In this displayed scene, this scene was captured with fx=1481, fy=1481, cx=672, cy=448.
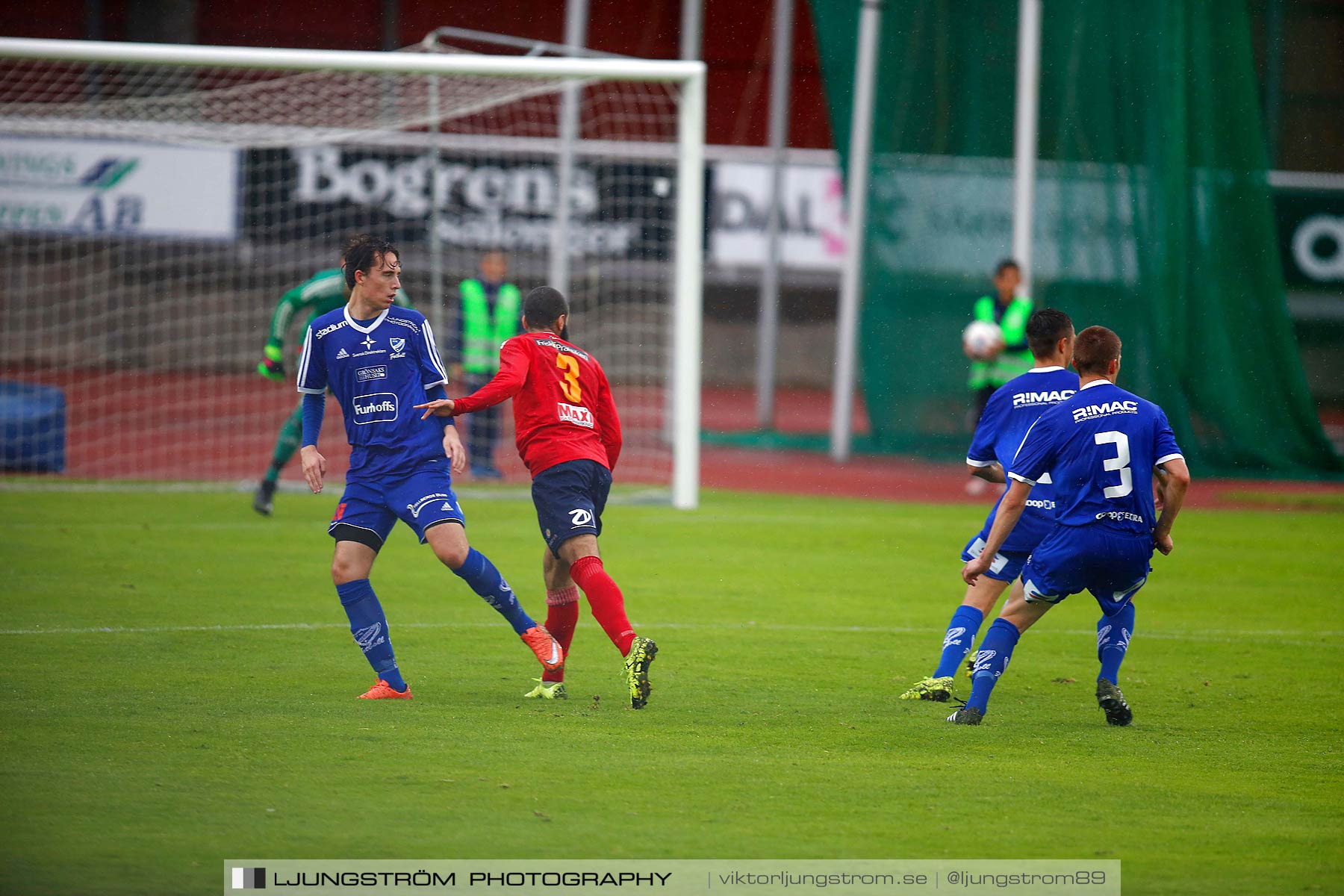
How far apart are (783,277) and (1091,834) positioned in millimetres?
20919

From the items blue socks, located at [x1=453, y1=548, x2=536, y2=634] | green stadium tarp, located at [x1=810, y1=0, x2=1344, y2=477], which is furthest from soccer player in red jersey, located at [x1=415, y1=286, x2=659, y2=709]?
green stadium tarp, located at [x1=810, y1=0, x2=1344, y2=477]

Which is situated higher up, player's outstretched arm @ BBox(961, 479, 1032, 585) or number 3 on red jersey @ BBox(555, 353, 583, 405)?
number 3 on red jersey @ BBox(555, 353, 583, 405)

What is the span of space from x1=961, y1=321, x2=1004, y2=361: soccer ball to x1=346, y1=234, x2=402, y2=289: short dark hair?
26.0 ft

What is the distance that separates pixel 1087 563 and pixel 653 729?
1712mm

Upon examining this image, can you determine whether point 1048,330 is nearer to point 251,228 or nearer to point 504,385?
point 504,385

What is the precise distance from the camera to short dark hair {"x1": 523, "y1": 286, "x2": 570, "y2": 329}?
5980 millimetres

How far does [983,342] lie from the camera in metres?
12.9

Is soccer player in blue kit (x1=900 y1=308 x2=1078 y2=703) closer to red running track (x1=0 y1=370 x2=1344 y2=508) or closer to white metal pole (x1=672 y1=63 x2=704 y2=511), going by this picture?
white metal pole (x1=672 y1=63 x2=704 y2=511)

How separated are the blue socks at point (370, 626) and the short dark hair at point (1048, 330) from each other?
2836 millimetres

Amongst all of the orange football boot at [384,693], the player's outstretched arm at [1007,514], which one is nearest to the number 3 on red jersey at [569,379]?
the orange football boot at [384,693]

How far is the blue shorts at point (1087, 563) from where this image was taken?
17.9 ft

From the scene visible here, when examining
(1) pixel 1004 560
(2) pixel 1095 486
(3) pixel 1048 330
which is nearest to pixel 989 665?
(1) pixel 1004 560

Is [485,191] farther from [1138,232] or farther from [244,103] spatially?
[1138,232]

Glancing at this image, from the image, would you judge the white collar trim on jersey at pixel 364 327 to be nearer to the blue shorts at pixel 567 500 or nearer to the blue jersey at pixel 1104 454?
the blue shorts at pixel 567 500
